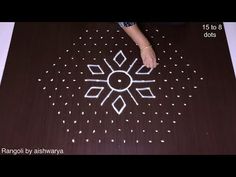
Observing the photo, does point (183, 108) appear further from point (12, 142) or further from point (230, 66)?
point (12, 142)

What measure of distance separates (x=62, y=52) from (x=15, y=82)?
0.20 metres

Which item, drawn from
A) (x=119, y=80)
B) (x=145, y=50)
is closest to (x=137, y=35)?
(x=145, y=50)

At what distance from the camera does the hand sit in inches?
44.6

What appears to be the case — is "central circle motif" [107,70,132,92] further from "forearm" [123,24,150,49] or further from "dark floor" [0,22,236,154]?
"forearm" [123,24,150,49]

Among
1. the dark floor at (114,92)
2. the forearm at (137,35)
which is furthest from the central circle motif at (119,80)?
the forearm at (137,35)

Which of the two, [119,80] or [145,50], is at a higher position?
[145,50]

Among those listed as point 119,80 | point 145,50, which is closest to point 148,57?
point 145,50

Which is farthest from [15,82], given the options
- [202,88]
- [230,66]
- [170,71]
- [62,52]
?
[230,66]

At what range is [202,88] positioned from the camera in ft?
3.59

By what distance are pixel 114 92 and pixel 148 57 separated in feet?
0.60

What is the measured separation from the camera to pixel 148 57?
1.14 meters

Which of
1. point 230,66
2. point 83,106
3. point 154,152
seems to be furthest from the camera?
point 230,66

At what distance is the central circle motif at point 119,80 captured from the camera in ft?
3.58

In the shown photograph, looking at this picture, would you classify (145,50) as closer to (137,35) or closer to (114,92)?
(137,35)
